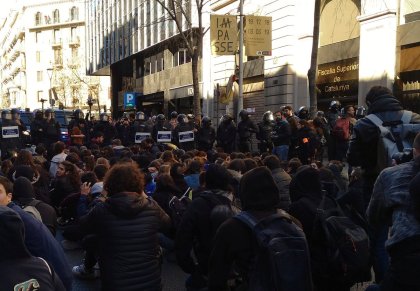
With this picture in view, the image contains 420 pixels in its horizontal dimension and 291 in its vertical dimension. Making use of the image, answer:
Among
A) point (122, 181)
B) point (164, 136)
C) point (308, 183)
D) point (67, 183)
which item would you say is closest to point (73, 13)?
point (164, 136)

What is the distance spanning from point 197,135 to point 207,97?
1591 centimetres

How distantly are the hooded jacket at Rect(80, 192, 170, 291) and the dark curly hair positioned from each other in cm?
6

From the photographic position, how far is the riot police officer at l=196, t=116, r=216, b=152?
47.2 feet

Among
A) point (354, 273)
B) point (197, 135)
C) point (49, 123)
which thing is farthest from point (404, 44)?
point (354, 273)

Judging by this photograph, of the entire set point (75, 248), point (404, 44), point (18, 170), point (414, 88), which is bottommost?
point (75, 248)

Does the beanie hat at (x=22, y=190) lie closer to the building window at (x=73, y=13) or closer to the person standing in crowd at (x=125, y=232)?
the person standing in crowd at (x=125, y=232)

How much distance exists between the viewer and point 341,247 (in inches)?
142

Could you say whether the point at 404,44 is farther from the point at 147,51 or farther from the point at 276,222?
the point at 147,51

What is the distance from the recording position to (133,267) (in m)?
4.36

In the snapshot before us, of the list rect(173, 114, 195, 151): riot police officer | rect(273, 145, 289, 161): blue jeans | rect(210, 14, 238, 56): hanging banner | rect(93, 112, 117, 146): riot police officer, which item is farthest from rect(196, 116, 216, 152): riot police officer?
rect(93, 112, 117, 146): riot police officer

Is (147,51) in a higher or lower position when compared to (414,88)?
higher

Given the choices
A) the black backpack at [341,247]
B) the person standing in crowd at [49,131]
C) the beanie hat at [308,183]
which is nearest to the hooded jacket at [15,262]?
the black backpack at [341,247]

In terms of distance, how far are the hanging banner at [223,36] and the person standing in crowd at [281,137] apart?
19.3ft

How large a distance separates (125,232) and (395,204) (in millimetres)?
2215
